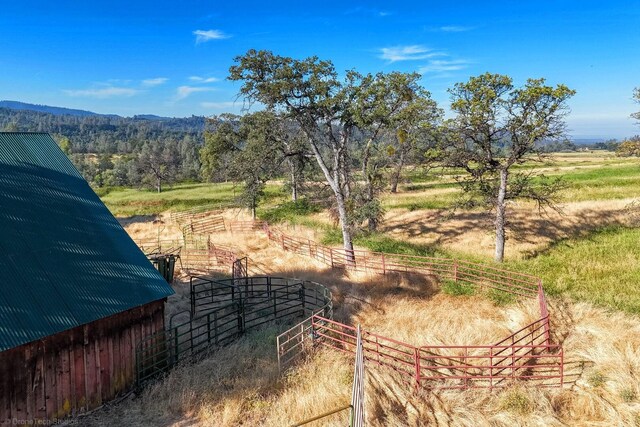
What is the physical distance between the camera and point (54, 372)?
10734 millimetres

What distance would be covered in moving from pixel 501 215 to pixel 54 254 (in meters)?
22.4

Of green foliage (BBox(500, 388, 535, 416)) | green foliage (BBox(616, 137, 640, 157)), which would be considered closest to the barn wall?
green foliage (BBox(500, 388, 535, 416))

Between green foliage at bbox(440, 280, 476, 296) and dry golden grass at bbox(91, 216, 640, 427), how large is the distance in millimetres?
3759

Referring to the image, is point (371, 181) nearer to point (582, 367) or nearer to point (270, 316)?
point (270, 316)

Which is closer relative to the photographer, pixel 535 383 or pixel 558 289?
pixel 535 383

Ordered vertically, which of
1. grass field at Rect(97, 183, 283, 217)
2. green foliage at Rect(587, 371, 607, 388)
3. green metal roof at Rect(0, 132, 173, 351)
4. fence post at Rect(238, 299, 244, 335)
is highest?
green metal roof at Rect(0, 132, 173, 351)

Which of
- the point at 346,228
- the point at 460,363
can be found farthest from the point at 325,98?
the point at 460,363

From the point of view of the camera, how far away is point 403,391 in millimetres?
11273

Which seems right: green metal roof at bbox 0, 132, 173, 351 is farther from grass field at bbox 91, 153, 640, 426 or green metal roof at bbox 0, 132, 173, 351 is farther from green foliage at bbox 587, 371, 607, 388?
green foliage at bbox 587, 371, 607, 388

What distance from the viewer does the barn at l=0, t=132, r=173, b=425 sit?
10.2 metres

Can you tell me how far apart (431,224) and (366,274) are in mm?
14255

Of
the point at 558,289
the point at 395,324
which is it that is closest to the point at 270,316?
the point at 395,324

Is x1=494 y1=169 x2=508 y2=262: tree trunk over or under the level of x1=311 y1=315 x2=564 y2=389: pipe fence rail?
over

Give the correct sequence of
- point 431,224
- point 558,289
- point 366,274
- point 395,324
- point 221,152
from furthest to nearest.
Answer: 1. point 221,152
2. point 431,224
3. point 366,274
4. point 558,289
5. point 395,324
